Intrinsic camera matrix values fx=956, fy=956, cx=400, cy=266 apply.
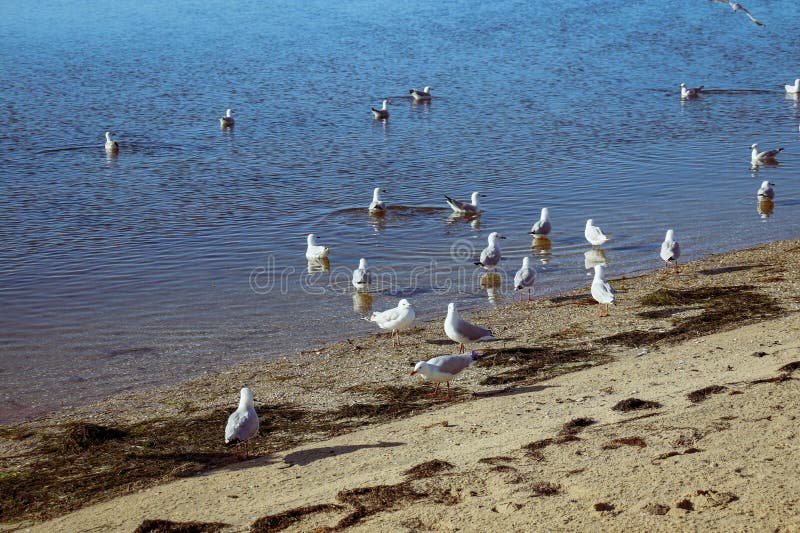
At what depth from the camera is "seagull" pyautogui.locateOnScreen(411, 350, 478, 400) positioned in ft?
37.8

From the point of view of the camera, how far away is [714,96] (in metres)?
37.0

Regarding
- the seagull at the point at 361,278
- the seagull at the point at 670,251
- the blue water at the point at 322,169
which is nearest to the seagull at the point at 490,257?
the blue water at the point at 322,169

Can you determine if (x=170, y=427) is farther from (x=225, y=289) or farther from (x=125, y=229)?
(x=125, y=229)

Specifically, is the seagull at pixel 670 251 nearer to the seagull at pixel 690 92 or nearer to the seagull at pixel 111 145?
the seagull at pixel 111 145

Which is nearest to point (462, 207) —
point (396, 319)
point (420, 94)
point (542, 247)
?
point (542, 247)

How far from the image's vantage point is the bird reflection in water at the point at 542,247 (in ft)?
63.4

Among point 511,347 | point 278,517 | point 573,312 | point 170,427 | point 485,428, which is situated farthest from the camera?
point 573,312

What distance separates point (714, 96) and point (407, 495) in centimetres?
3205

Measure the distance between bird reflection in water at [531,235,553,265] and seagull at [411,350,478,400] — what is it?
7551 millimetres

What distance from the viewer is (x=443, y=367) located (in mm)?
11602

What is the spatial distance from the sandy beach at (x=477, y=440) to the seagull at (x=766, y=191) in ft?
29.1

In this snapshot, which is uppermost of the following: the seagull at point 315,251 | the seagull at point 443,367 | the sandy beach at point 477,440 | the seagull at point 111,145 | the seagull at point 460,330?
the seagull at point 111,145

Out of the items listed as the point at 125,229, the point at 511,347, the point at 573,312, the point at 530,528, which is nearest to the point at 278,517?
the point at 530,528

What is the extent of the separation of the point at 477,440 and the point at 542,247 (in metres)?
10.5
